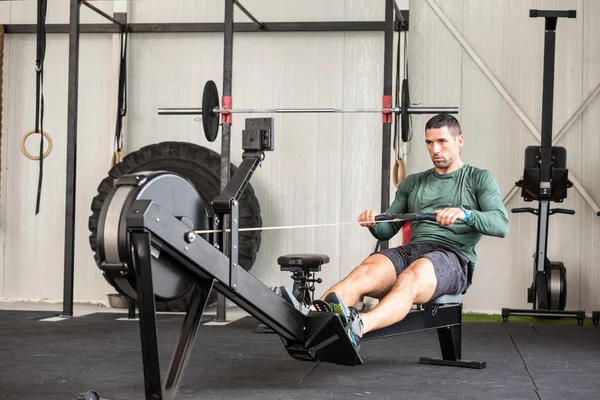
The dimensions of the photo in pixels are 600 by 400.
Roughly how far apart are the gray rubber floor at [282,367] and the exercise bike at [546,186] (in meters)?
0.57

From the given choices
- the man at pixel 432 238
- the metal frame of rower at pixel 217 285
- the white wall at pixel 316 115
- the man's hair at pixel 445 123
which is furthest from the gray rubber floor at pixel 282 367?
the white wall at pixel 316 115

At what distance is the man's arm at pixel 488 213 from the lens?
3.60 metres

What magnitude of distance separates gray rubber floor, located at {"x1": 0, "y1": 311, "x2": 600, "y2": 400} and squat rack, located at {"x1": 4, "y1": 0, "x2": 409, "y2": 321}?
0.69 metres

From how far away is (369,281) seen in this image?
3.56 meters

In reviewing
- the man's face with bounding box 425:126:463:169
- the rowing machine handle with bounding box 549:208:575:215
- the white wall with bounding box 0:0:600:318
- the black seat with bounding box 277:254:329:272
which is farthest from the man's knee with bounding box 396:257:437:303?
the white wall with bounding box 0:0:600:318

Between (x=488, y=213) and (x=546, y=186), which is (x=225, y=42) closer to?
(x=546, y=186)

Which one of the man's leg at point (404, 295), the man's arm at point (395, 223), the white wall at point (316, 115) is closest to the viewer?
the man's leg at point (404, 295)

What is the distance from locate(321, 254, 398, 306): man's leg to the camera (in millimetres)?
3453

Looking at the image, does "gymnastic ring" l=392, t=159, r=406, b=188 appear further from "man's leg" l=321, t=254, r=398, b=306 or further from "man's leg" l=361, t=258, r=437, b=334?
"man's leg" l=361, t=258, r=437, b=334

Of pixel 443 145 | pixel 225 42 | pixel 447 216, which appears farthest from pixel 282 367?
pixel 225 42

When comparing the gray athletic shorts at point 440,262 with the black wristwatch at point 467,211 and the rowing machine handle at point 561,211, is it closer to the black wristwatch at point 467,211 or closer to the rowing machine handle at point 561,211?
the black wristwatch at point 467,211

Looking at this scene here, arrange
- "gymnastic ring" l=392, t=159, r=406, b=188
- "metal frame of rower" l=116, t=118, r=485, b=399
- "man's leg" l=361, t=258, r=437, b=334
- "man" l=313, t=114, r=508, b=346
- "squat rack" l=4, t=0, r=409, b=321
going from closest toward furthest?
1. "metal frame of rower" l=116, t=118, r=485, b=399
2. "man's leg" l=361, t=258, r=437, b=334
3. "man" l=313, t=114, r=508, b=346
4. "squat rack" l=4, t=0, r=409, b=321
5. "gymnastic ring" l=392, t=159, r=406, b=188

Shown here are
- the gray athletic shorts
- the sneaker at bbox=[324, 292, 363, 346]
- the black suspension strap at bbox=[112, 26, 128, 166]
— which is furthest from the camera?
the black suspension strap at bbox=[112, 26, 128, 166]

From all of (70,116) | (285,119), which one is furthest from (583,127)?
(70,116)
